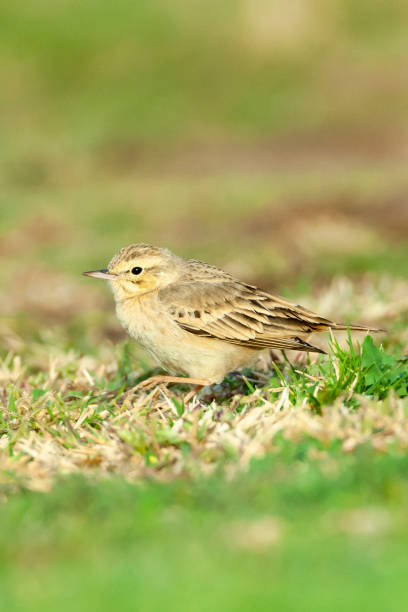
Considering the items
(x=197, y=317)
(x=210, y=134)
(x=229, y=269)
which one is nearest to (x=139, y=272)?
(x=197, y=317)

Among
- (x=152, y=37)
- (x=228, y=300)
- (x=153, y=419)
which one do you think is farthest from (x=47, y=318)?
(x=152, y=37)

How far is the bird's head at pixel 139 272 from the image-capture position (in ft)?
24.0

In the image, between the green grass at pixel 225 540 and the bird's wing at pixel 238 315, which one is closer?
the green grass at pixel 225 540

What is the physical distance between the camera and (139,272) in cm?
733

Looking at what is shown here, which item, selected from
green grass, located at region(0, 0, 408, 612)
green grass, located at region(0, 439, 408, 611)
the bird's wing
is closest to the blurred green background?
green grass, located at region(0, 0, 408, 612)

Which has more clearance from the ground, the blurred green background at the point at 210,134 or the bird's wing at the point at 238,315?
the blurred green background at the point at 210,134

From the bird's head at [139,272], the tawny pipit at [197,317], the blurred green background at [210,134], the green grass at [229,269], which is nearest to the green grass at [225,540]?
the green grass at [229,269]

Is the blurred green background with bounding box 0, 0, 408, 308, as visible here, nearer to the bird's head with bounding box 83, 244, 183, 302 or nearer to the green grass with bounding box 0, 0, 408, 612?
the green grass with bounding box 0, 0, 408, 612

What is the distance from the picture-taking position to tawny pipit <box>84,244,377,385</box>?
23.0ft

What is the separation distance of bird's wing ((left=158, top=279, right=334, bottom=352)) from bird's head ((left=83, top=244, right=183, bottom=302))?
11 cm

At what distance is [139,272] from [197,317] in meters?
0.59

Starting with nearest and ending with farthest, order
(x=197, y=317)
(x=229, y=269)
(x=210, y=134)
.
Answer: (x=197, y=317), (x=229, y=269), (x=210, y=134)

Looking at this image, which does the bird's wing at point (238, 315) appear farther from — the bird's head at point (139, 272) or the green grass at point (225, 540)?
the green grass at point (225, 540)

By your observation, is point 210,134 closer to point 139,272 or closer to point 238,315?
point 139,272
